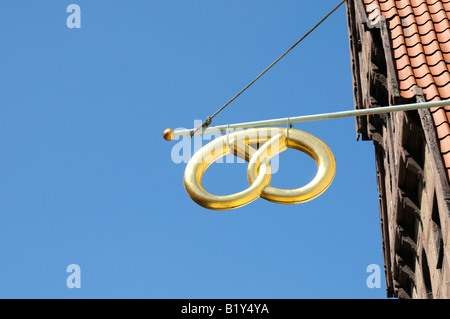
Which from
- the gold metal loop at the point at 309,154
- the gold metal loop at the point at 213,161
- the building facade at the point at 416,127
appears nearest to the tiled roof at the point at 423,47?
the building facade at the point at 416,127

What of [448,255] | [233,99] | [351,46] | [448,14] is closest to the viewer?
[233,99]

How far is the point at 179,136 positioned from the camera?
9.13m

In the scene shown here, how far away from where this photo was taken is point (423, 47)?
1357cm

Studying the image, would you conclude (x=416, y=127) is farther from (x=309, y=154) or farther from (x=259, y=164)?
(x=259, y=164)

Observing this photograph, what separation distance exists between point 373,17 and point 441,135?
346 cm

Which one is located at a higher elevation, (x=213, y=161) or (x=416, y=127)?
(x=416, y=127)

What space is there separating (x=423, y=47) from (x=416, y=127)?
1.41 meters

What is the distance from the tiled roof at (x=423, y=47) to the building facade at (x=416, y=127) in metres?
0.01

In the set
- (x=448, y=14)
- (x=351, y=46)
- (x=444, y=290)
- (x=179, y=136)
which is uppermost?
(x=351, y=46)

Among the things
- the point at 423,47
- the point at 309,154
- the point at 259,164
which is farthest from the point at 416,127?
the point at 259,164

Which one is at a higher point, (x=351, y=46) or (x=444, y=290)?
(x=351, y=46)
